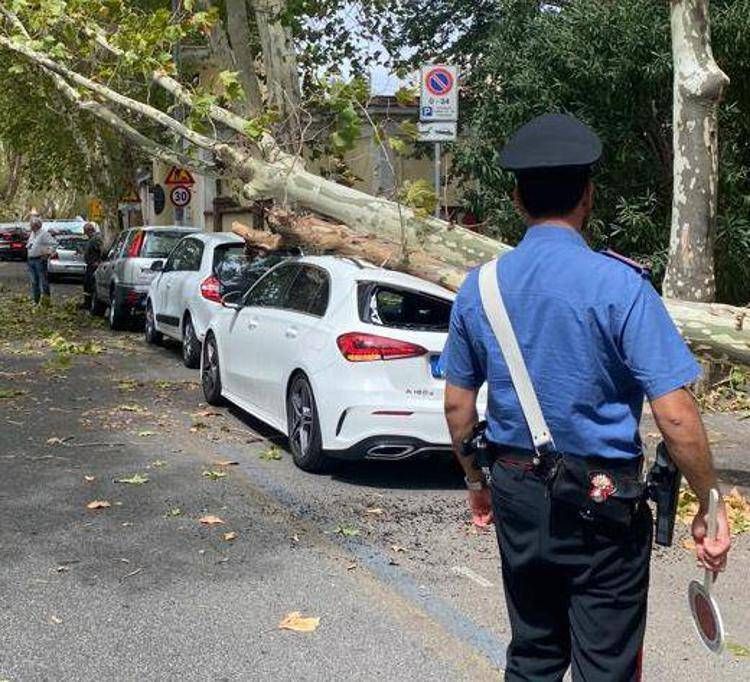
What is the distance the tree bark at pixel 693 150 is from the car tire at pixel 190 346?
574 cm

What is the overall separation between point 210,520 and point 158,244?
1098 centimetres

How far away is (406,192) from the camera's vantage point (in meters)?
8.45

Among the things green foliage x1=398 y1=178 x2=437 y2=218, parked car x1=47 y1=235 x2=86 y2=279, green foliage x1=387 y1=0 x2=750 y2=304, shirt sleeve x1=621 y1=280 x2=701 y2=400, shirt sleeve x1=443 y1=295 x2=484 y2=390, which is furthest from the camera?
parked car x1=47 y1=235 x2=86 y2=279

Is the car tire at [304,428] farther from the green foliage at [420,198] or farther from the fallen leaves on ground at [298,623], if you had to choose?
the fallen leaves on ground at [298,623]

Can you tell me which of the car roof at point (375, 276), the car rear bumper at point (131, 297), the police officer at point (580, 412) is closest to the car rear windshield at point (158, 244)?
the car rear bumper at point (131, 297)

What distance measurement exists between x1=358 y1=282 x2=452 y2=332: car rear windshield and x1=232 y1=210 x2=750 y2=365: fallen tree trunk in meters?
0.65

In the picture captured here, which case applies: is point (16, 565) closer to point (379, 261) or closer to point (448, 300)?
point (448, 300)

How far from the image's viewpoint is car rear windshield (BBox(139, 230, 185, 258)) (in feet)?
53.6

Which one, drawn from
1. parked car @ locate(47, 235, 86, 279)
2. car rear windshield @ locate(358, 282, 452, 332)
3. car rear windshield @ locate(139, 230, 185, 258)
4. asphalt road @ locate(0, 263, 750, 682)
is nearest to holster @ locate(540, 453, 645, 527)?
asphalt road @ locate(0, 263, 750, 682)

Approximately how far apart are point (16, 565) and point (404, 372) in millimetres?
2780

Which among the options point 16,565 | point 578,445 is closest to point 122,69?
point 16,565

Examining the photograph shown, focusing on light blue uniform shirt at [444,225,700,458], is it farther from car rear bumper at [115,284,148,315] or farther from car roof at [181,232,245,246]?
car rear bumper at [115,284,148,315]

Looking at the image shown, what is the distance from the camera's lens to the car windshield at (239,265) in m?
11.2

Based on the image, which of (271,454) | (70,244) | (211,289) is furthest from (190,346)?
(70,244)
